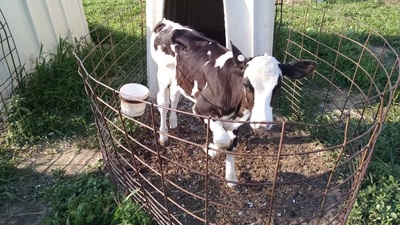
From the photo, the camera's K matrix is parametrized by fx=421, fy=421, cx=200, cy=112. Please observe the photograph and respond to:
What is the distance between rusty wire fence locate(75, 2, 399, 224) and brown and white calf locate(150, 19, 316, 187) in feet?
0.70

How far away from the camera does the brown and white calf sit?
2.71 meters

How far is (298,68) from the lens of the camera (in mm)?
2879

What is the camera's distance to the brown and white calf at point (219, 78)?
2711mm

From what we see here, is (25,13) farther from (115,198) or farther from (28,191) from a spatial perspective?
(115,198)

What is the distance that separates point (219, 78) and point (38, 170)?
6.14ft

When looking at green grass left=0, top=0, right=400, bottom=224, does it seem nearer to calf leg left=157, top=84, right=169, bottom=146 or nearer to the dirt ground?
the dirt ground

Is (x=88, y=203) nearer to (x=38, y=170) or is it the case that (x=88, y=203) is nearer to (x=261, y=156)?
(x=38, y=170)

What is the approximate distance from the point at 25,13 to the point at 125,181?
2.66 m

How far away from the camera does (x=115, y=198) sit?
10.6 feet

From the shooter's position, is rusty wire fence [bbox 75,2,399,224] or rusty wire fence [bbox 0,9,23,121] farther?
rusty wire fence [bbox 0,9,23,121]

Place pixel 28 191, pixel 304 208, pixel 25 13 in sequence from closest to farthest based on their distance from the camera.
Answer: pixel 304 208 < pixel 28 191 < pixel 25 13

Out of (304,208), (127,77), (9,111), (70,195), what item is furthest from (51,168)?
(304,208)

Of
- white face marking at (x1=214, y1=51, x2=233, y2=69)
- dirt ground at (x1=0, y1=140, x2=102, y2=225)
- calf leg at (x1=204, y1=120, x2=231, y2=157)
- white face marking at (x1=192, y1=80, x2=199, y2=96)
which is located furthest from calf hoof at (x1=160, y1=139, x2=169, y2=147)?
white face marking at (x1=214, y1=51, x2=233, y2=69)

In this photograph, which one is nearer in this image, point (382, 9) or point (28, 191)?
point (28, 191)
